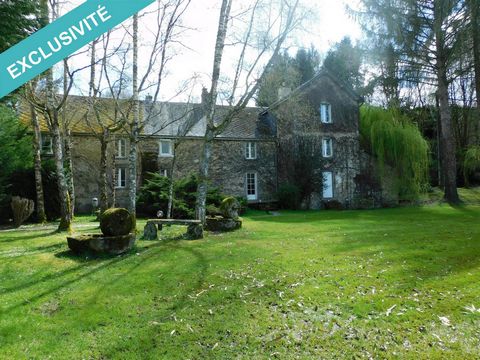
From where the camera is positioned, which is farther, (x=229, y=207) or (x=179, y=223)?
(x=229, y=207)

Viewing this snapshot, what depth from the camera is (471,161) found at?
1086 inches

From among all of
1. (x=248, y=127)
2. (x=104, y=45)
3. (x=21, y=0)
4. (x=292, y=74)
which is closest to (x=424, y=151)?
(x=248, y=127)

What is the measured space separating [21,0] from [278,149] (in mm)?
19921

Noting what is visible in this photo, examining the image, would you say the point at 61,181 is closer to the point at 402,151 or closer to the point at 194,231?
the point at 194,231

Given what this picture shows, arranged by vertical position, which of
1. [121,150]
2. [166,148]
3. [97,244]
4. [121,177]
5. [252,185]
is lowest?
[97,244]

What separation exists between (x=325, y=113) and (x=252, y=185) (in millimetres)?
7558

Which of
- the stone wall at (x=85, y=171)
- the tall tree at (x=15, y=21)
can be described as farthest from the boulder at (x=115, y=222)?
the stone wall at (x=85, y=171)

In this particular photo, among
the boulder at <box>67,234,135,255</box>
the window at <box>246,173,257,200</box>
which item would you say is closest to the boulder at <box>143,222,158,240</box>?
the boulder at <box>67,234,135,255</box>

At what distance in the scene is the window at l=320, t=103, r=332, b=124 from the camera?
26109 mm

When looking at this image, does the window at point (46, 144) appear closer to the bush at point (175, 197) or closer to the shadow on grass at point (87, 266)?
the bush at point (175, 197)

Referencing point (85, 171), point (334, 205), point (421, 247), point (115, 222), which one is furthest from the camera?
point (334, 205)

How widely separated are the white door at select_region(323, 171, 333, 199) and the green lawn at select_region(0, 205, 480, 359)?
16.1m

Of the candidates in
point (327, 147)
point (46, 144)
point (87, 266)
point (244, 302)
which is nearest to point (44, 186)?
point (46, 144)

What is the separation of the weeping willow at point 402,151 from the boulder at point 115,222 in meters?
19.7
